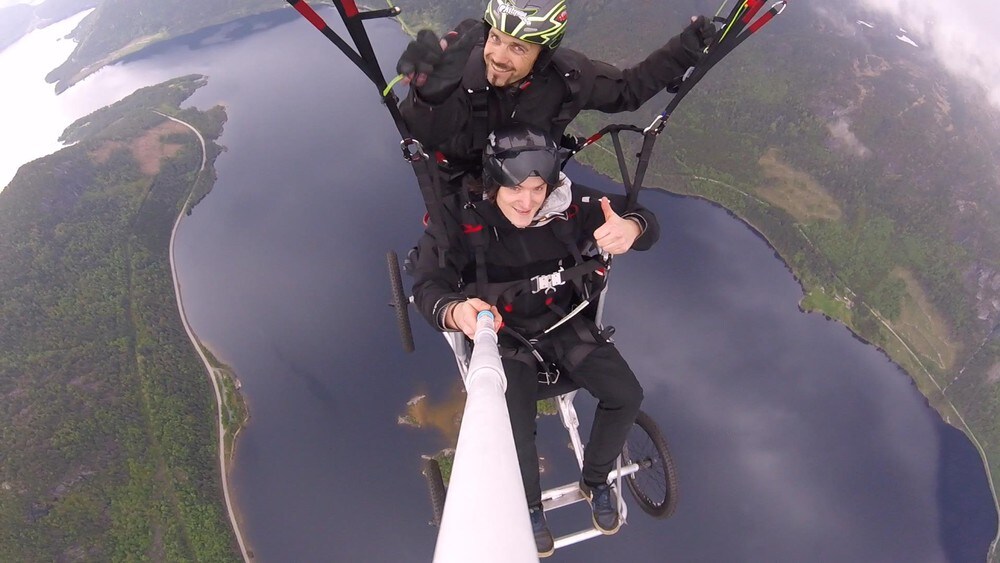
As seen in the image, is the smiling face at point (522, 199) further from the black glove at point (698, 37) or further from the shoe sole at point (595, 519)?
the shoe sole at point (595, 519)

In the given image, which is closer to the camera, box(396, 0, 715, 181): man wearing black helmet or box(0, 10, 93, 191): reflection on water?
box(396, 0, 715, 181): man wearing black helmet

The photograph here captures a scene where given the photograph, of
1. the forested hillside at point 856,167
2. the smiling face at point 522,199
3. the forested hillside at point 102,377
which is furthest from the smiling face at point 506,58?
the forested hillside at point 856,167

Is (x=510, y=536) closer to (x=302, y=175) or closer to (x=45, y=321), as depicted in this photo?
(x=302, y=175)

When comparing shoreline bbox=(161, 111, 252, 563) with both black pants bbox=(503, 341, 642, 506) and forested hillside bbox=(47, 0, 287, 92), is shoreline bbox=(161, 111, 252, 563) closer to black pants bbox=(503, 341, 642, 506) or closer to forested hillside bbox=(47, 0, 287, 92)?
black pants bbox=(503, 341, 642, 506)

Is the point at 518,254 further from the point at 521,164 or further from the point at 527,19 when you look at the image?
the point at 527,19

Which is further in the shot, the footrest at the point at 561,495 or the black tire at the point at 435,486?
the black tire at the point at 435,486

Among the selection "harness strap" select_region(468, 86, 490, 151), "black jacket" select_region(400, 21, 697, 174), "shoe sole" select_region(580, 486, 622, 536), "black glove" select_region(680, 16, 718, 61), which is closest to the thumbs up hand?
"black jacket" select_region(400, 21, 697, 174)

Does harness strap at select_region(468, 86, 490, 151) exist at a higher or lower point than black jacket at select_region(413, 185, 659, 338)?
higher
